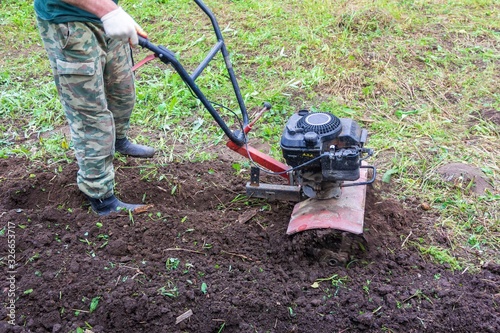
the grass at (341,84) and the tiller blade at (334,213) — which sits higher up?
the tiller blade at (334,213)

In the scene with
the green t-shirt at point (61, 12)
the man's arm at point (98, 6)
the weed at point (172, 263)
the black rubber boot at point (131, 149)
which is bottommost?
the black rubber boot at point (131, 149)

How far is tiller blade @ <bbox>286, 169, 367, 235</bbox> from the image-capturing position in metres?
2.91

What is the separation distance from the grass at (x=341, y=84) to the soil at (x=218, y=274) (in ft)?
0.95

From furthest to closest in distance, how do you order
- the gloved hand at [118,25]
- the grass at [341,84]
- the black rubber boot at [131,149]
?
the black rubber boot at [131,149], the grass at [341,84], the gloved hand at [118,25]

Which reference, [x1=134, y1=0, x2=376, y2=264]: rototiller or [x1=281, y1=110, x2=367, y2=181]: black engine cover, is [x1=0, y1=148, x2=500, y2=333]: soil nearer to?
[x1=134, y1=0, x2=376, y2=264]: rototiller

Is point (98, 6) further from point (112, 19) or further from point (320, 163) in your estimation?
point (320, 163)

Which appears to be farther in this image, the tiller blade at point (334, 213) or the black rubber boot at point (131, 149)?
the black rubber boot at point (131, 149)

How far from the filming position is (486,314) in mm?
2660


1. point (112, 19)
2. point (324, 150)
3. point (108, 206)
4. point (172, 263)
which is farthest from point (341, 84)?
point (112, 19)

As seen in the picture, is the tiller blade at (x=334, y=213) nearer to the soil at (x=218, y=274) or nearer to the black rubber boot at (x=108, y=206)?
the soil at (x=218, y=274)

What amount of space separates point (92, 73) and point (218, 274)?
1321 mm

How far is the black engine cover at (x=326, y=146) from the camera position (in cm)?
285

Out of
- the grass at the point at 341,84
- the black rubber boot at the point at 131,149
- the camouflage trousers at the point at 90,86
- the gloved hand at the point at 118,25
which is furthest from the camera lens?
the black rubber boot at the point at 131,149

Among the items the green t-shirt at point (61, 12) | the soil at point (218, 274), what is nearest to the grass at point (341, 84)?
the soil at point (218, 274)
